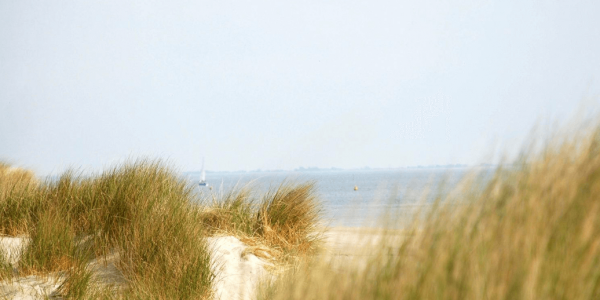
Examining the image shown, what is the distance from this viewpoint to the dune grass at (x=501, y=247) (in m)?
1.50

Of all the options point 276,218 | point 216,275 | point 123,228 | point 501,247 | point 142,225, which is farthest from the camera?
point 276,218

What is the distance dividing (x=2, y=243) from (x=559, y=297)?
5.02 m

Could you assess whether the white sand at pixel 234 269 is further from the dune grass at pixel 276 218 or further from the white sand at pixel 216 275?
the dune grass at pixel 276 218

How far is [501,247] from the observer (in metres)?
1.61

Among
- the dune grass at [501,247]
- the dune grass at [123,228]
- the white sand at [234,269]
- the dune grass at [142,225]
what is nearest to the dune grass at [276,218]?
the dune grass at [142,225]

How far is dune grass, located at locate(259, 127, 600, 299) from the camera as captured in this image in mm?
1499

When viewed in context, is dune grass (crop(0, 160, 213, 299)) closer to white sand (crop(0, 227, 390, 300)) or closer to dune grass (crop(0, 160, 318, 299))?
dune grass (crop(0, 160, 318, 299))

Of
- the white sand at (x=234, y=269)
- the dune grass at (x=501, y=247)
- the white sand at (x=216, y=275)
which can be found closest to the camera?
the dune grass at (x=501, y=247)

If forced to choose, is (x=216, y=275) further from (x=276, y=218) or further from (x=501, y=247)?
(x=501, y=247)

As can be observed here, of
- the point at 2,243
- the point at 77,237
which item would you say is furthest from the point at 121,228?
the point at 2,243

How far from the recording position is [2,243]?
4961mm

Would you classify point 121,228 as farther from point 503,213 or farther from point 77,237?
point 503,213

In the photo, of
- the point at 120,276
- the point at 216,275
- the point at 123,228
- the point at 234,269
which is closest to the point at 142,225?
the point at 123,228

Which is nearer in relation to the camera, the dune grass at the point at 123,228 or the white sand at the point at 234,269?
the dune grass at the point at 123,228
